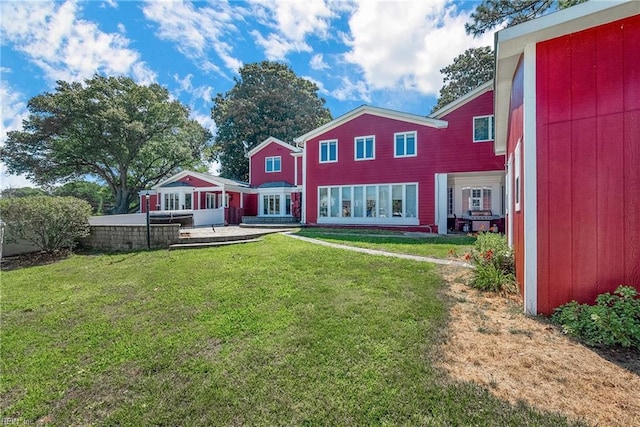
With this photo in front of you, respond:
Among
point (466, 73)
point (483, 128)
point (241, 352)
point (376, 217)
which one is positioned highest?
point (466, 73)

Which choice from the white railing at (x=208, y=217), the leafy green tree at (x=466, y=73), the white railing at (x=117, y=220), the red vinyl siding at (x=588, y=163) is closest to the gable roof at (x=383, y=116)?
the white railing at (x=208, y=217)

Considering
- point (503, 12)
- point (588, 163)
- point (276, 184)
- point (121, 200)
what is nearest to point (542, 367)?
point (588, 163)

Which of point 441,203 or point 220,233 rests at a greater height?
point 441,203

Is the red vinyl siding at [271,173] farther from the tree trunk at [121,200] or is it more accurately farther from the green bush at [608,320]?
the green bush at [608,320]

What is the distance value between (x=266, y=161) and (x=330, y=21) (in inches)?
438

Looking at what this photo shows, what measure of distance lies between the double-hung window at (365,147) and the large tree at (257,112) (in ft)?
59.8

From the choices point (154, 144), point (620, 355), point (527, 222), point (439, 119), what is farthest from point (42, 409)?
point (154, 144)

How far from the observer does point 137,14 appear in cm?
948

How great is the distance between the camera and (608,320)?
304 centimetres

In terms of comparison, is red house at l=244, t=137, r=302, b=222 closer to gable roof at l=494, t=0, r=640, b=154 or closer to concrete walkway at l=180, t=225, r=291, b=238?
concrete walkway at l=180, t=225, r=291, b=238

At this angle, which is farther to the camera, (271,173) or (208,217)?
(271,173)

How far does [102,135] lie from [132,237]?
2176 cm

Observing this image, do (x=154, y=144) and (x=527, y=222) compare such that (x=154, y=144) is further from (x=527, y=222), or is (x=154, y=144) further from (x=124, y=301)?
(x=527, y=222)

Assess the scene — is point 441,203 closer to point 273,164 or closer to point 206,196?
point 273,164
